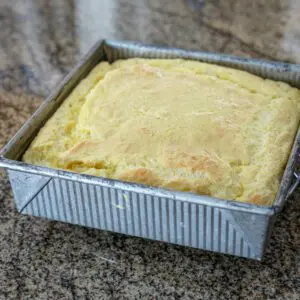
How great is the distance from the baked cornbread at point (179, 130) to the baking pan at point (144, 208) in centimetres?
6

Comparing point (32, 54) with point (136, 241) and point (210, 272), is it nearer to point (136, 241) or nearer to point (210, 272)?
point (136, 241)

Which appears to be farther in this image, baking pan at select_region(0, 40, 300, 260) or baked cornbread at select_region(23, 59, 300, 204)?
baked cornbread at select_region(23, 59, 300, 204)

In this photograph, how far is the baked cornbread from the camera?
0.95 meters

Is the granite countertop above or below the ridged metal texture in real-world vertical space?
below

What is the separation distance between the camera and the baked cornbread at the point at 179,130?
95cm

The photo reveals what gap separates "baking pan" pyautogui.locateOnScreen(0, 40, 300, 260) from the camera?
0.84 metres

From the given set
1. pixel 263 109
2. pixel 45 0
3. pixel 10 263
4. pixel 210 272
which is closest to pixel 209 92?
pixel 263 109

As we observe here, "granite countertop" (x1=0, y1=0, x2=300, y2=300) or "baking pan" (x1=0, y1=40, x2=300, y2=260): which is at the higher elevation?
"baking pan" (x1=0, y1=40, x2=300, y2=260)

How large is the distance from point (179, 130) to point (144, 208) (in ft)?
0.71

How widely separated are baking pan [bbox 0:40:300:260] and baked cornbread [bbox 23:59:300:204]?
0.06 metres

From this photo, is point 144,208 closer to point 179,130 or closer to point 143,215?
point 143,215

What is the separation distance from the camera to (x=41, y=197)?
3.12ft

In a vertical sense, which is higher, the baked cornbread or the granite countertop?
the baked cornbread

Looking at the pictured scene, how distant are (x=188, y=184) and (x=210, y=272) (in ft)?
0.52
